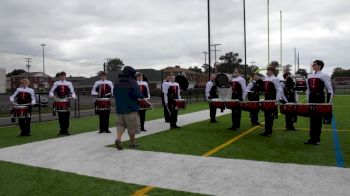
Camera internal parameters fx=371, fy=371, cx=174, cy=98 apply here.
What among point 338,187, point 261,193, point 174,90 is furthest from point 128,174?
point 174,90

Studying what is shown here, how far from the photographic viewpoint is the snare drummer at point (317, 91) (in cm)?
890

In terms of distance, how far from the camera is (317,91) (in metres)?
8.91

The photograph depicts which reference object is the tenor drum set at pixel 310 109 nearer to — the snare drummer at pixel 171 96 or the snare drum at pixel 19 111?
the snare drummer at pixel 171 96

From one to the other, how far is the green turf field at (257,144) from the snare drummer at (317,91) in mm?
Answer: 378

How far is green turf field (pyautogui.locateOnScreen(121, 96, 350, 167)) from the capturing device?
7564 mm

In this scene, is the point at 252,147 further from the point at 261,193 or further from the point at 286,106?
the point at 261,193

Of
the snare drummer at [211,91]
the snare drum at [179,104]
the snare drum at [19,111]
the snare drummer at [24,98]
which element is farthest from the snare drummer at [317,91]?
the snare drum at [19,111]

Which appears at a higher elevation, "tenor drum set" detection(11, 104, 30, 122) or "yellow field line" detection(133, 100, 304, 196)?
"tenor drum set" detection(11, 104, 30, 122)

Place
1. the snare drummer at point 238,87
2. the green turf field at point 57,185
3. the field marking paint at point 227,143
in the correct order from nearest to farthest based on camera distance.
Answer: the green turf field at point 57,185
the field marking paint at point 227,143
the snare drummer at point 238,87

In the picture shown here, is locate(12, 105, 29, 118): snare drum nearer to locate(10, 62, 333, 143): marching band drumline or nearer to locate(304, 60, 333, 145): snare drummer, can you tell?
locate(10, 62, 333, 143): marching band drumline

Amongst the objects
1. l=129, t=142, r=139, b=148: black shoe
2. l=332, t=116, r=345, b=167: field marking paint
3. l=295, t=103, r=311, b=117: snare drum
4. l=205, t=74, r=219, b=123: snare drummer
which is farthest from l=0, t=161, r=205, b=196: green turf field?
l=205, t=74, r=219, b=123: snare drummer

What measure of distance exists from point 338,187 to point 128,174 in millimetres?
3322

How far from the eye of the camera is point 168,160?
Result: 7.39m

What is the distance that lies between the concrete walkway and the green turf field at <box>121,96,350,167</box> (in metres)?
0.61
